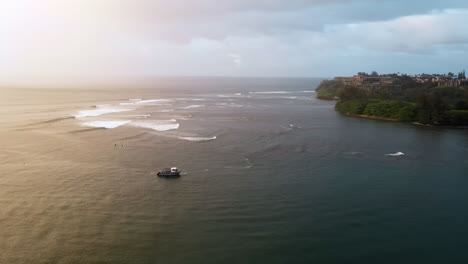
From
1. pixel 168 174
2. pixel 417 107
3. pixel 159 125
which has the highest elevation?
pixel 417 107

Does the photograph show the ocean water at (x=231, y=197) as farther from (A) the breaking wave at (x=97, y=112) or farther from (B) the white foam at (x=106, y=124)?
(A) the breaking wave at (x=97, y=112)

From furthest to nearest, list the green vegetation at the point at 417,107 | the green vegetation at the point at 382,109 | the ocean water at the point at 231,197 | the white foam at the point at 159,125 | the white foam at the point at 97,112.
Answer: the white foam at the point at 97,112 → the green vegetation at the point at 382,109 → the green vegetation at the point at 417,107 → the white foam at the point at 159,125 → the ocean water at the point at 231,197

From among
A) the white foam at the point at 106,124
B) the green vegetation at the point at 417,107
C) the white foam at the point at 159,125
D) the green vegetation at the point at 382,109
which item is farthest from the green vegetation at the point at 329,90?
the white foam at the point at 106,124

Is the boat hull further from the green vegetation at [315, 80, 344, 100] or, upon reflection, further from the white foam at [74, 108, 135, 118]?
the green vegetation at [315, 80, 344, 100]

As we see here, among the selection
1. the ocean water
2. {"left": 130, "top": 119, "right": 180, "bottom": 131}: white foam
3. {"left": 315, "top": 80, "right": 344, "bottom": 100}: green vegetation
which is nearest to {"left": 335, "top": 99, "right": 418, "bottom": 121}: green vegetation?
the ocean water

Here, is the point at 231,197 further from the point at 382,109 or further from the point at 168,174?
the point at 382,109

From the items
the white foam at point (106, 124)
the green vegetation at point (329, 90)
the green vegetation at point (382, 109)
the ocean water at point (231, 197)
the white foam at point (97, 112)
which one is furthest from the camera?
the green vegetation at point (329, 90)

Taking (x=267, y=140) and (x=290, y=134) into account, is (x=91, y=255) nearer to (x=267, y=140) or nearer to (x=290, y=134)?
(x=267, y=140)

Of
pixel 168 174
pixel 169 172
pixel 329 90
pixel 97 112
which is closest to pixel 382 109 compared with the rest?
pixel 169 172

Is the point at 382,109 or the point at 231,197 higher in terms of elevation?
the point at 382,109
